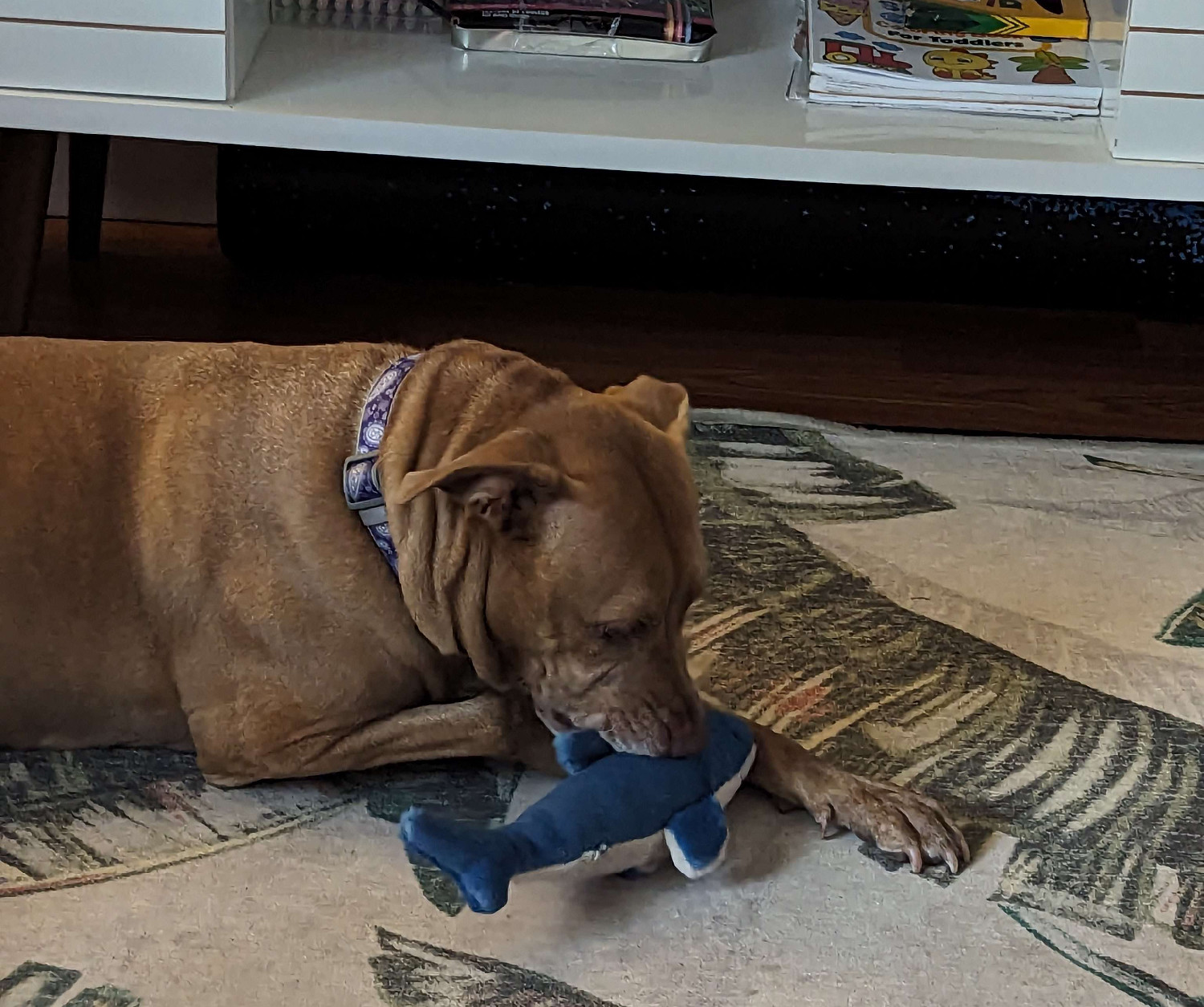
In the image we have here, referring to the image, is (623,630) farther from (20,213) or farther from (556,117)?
(20,213)

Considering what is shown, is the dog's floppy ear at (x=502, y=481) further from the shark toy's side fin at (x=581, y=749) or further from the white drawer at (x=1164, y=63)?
the white drawer at (x=1164, y=63)

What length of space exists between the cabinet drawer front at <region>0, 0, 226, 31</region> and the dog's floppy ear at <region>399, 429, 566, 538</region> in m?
0.90

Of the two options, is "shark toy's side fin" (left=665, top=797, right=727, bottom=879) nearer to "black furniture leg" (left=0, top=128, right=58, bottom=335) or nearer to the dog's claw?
the dog's claw

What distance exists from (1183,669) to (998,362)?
0.86 m

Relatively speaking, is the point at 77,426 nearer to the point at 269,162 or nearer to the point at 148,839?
the point at 148,839

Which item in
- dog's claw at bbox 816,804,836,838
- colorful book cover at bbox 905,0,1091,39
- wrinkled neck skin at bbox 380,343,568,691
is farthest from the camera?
colorful book cover at bbox 905,0,1091,39

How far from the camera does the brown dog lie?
1.29 metres

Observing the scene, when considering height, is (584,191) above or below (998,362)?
above

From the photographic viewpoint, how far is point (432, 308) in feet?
8.31

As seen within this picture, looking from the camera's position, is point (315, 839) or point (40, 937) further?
point (315, 839)

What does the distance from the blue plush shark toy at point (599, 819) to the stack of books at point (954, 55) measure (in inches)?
41.3

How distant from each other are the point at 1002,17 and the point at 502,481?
1.48m

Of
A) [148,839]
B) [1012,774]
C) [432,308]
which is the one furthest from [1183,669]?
[432,308]

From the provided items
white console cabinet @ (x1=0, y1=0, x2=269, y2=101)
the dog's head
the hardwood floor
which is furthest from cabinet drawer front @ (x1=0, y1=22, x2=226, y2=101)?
the dog's head
